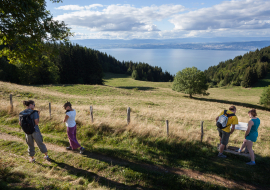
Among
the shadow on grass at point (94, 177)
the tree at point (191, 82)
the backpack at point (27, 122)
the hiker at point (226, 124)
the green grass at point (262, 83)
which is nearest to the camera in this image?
the shadow on grass at point (94, 177)

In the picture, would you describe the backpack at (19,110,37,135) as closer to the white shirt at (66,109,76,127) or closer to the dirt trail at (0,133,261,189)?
the white shirt at (66,109,76,127)

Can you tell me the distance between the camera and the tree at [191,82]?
1628 inches

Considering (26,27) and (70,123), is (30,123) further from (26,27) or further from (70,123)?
(26,27)

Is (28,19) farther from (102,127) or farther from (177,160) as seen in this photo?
(177,160)

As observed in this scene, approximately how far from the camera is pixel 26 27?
661 cm

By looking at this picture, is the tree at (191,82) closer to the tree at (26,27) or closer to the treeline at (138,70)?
the tree at (26,27)

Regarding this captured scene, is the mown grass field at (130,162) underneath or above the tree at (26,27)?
underneath

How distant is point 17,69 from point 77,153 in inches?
1825

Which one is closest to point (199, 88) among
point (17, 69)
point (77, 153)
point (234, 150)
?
point (234, 150)

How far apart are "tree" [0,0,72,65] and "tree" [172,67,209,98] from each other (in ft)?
128

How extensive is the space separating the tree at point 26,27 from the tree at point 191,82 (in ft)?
128

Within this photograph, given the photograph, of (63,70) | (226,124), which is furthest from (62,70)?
(226,124)

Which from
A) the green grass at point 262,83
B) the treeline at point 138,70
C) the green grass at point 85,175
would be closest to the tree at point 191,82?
the green grass at point 85,175

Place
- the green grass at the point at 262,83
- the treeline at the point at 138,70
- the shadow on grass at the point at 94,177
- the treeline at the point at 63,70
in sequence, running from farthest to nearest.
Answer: the treeline at the point at 138,70
the green grass at the point at 262,83
the treeline at the point at 63,70
the shadow on grass at the point at 94,177
